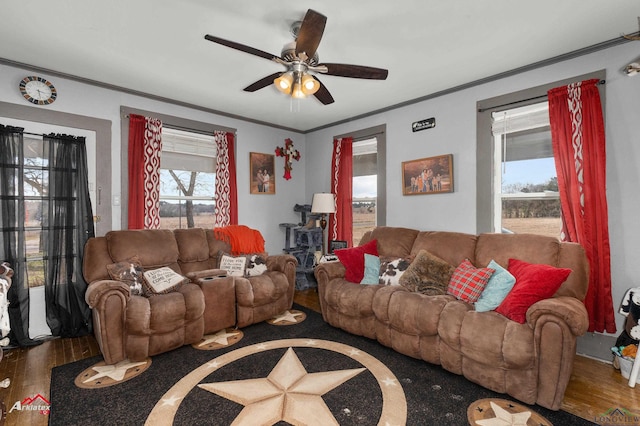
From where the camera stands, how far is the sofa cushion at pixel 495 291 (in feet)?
7.27

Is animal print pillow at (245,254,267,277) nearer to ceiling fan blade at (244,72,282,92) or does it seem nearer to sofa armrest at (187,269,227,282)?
sofa armrest at (187,269,227,282)

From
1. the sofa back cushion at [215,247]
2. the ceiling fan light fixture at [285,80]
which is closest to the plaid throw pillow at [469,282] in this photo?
the ceiling fan light fixture at [285,80]

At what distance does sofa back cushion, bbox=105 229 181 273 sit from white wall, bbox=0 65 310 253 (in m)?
0.51

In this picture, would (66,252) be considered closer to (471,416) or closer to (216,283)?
(216,283)

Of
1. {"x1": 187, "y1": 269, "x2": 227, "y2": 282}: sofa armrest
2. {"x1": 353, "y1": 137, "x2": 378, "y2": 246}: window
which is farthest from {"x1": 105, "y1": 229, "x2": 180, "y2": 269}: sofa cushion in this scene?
{"x1": 353, "y1": 137, "x2": 378, "y2": 246}: window

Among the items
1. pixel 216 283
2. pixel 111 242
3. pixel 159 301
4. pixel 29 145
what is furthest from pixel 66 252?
pixel 216 283

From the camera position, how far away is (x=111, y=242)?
9.60 feet

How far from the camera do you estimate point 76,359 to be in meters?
2.52

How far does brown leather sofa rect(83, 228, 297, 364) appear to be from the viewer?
2373 mm

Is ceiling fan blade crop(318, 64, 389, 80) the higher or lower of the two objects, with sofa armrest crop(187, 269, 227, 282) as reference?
higher

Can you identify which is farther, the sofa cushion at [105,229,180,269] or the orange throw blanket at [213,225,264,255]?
the orange throw blanket at [213,225,264,255]

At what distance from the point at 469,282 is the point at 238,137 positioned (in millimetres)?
3518

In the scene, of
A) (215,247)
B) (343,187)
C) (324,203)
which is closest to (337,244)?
(324,203)

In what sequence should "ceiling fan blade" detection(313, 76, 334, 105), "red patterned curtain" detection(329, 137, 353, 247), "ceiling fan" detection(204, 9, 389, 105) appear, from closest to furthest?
"ceiling fan" detection(204, 9, 389, 105)
"ceiling fan blade" detection(313, 76, 334, 105)
"red patterned curtain" detection(329, 137, 353, 247)
